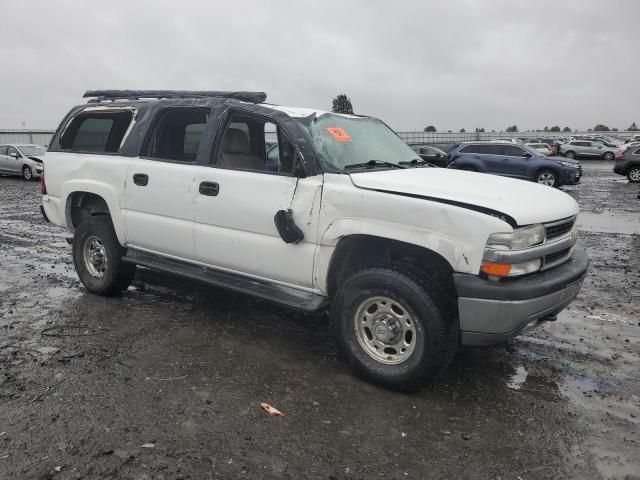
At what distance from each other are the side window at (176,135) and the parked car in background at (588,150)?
135 feet

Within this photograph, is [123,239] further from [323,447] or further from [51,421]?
[323,447]

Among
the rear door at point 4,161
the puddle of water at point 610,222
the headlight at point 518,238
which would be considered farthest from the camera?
the rear door at point 4,161

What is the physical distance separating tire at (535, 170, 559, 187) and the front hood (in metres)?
16.5

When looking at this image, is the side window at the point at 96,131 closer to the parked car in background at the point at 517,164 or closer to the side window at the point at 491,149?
the parked car in background at the point at 517,164

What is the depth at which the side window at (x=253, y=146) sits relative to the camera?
4.38m

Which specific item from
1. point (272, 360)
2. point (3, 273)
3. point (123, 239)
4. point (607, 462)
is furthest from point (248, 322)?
point (3, 273)

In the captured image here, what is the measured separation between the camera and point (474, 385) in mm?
3887

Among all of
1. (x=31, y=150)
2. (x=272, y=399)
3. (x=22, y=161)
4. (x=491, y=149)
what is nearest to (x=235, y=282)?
(x=272, y=399)

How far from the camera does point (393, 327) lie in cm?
370

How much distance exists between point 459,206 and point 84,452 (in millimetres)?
2578

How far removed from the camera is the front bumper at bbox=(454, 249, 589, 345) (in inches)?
129

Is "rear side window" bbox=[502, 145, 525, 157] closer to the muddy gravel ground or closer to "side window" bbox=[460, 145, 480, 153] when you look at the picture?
"side window" bbox=[460, 145, 480, 153]

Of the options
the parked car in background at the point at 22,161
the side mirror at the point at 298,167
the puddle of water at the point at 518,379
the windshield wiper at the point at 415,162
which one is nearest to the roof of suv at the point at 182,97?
the side mirror at the point at 298,167

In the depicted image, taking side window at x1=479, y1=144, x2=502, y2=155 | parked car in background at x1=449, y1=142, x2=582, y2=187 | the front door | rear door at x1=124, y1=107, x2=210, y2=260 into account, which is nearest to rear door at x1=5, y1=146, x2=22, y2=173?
parked car in background at x1=449, y1=142, x2=582, y2=187
